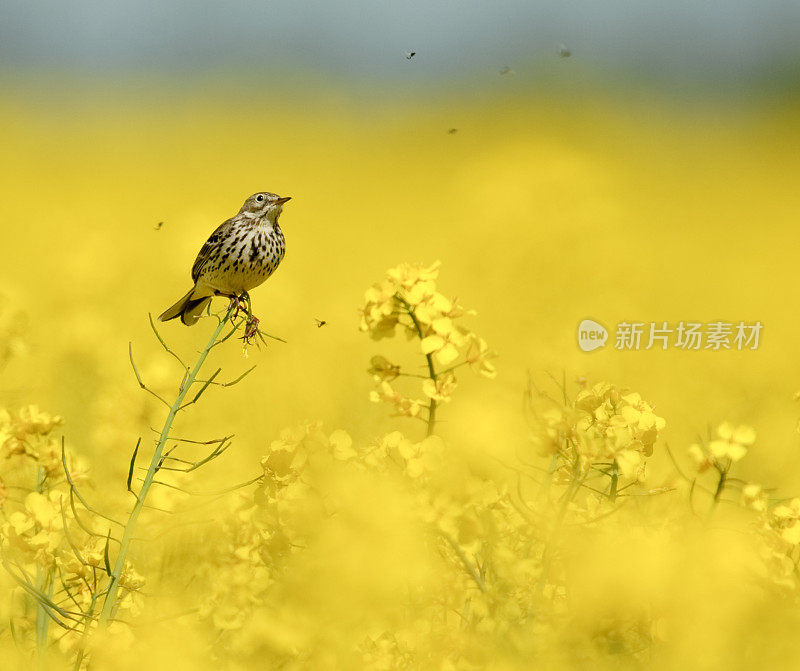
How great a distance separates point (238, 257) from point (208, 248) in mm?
247

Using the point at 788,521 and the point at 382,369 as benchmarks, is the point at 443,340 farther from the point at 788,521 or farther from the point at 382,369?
the point at 788,521

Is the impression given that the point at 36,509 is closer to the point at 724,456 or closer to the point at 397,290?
the point at 397,290

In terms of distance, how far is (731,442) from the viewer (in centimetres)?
225

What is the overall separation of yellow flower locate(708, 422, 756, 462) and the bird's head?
2294mm

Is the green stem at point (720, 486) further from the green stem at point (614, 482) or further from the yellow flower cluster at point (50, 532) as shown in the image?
the yellow flower cluster at point (50, 532)

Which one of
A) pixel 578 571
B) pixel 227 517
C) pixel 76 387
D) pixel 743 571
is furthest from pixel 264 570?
pixel 76 387

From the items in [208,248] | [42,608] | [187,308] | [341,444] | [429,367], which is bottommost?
[42,608]

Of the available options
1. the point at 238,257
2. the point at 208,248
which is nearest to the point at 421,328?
the point at 238,257

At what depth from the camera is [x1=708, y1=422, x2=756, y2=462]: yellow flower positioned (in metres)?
2.21

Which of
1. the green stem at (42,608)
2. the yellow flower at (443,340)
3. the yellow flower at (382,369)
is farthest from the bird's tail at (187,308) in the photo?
the yellow flower at (443,340)

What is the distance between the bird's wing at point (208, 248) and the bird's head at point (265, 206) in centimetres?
12

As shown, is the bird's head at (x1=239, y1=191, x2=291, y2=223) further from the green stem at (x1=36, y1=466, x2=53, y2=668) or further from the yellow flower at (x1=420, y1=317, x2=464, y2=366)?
the yellow flower at (x1=420, y1=317, x2=464, y2=366)

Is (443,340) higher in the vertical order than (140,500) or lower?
higher

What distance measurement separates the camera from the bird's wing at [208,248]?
3.81 metres
